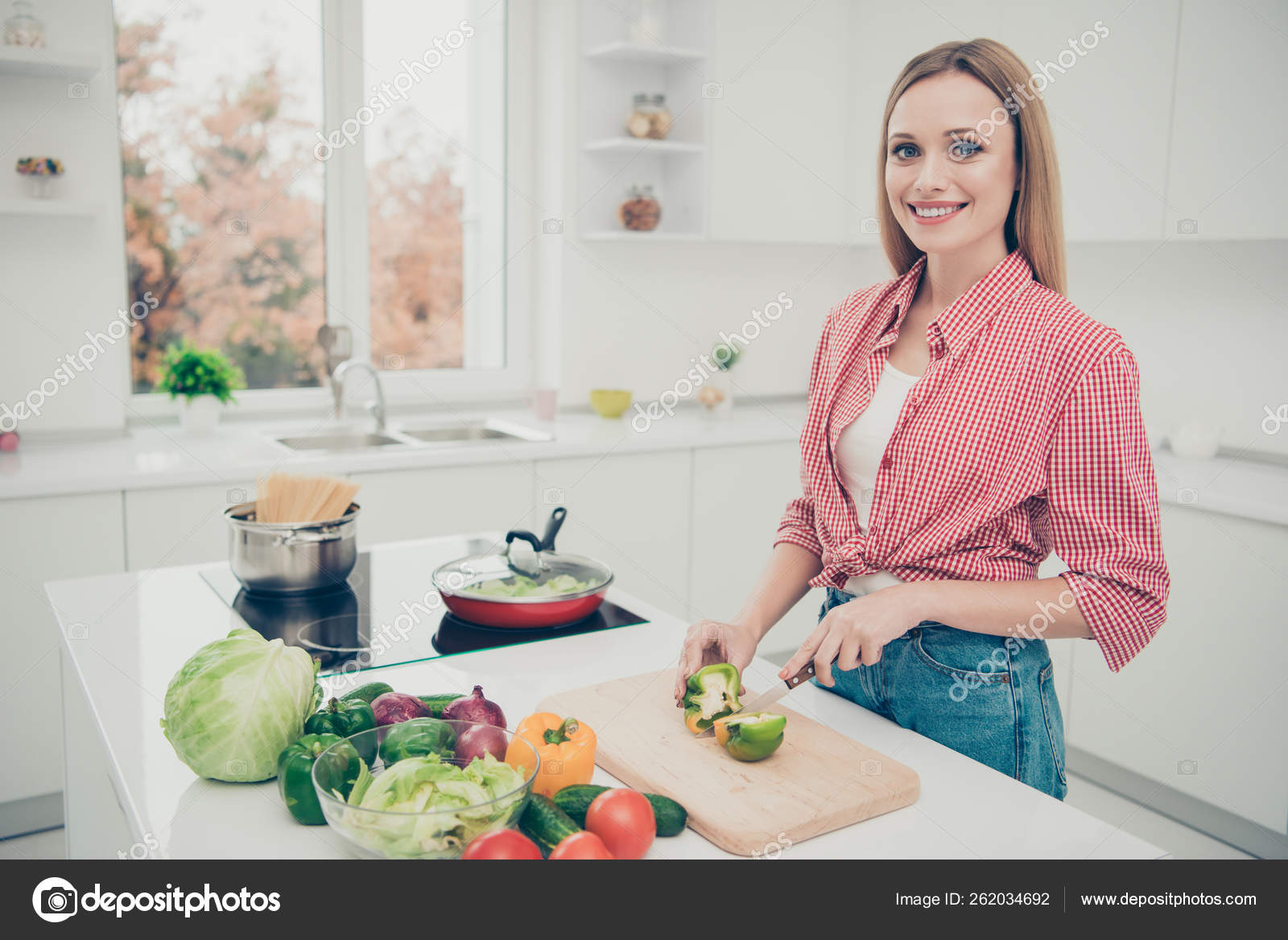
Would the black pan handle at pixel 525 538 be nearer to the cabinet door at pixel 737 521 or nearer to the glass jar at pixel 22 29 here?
the cabinet door at pixel 737 521

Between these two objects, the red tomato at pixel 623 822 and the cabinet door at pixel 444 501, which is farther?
the cabinet door at pixel 444 501

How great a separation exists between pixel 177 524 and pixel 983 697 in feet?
6.73

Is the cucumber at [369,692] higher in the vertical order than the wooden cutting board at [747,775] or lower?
higher

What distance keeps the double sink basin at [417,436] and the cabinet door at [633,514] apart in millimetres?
176

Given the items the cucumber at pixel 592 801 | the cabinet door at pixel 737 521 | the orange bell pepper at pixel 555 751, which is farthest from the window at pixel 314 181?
the cucumber at pixel 592 801

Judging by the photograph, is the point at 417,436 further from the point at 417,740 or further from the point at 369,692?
the point at 417,740

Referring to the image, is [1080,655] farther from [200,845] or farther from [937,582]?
[200,845]

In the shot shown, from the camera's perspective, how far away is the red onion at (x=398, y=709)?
1.13m

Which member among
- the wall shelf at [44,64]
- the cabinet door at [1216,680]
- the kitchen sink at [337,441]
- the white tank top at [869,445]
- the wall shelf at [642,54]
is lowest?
the cabinet door at [1216,680]

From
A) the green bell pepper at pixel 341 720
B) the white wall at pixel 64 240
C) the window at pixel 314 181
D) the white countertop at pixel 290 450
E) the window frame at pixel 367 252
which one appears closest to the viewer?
the green bell pepper at pixel 341 720

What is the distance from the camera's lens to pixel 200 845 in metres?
0.97

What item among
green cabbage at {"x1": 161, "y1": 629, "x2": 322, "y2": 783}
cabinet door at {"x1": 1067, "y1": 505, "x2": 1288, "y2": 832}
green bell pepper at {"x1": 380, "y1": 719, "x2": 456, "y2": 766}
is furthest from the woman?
cabinet door at {"x1": 1067, "y1": 505, "x2": 1288, "y2": 832}

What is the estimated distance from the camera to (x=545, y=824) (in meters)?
0.95

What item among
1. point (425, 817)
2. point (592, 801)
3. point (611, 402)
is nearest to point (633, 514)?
point (611, 402)
